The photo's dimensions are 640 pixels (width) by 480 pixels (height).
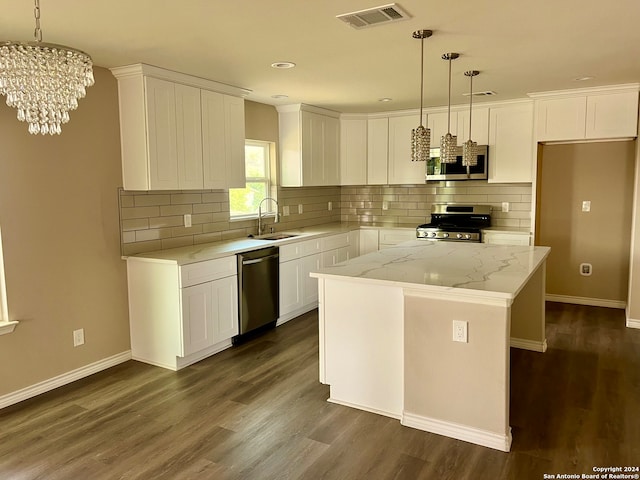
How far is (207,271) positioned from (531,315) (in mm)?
2730

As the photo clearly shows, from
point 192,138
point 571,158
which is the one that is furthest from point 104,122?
point 571,158

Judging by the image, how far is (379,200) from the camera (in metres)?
6.75

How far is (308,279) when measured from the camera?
17.3 ft

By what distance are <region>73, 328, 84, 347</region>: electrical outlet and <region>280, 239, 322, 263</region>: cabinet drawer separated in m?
1.90

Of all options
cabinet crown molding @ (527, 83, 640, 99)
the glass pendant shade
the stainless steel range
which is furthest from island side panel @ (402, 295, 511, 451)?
cabinet crown molding @ (527, 83, 640, 99)

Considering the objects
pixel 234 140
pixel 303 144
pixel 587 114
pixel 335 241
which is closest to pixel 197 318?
pixel 234 140

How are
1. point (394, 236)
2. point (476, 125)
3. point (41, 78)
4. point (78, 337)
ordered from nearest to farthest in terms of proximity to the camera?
point (41, 78) → point (78, 337) → point (476, 125) → point (394, 236)

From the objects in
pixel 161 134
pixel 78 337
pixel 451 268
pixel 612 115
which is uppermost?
pixel 612 115

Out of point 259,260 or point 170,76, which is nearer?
point 170,76

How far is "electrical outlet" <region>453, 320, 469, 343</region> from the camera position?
8.68ft

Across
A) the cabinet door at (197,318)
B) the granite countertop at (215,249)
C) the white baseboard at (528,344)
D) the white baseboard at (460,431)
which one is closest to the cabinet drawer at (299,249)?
the granite countertop at (215,249)

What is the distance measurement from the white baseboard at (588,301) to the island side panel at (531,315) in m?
1.77

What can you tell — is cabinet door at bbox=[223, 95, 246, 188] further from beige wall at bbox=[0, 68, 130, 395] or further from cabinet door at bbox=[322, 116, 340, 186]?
cabinet door at bbox=[322, 116, 340, 186]

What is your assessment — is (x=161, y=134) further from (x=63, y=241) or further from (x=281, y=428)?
(x=281, y=428)
